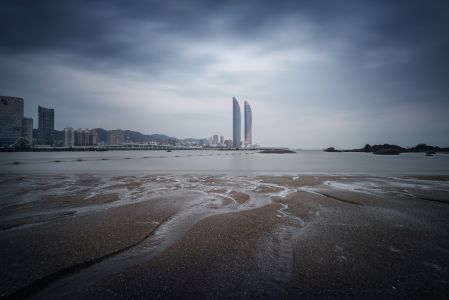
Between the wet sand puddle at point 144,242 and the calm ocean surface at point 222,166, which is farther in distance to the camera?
the calm ocean surface at point 222,166

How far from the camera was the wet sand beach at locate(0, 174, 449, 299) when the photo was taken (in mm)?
3420

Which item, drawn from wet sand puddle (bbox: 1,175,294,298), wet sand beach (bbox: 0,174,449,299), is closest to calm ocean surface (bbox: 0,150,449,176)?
wet sand puddle (bbox: 1,175,294,298)

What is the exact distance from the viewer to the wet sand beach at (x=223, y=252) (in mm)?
3420

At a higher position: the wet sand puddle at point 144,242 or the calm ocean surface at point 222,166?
the wet sand puddle at point 144,242

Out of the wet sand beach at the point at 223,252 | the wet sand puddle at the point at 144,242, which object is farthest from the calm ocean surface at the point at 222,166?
the wet sand beach at the point at 223,252

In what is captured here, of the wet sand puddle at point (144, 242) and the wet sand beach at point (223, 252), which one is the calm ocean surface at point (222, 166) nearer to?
the wet sand puddle at point (144, 242)

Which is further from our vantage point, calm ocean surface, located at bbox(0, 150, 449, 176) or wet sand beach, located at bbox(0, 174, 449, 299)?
calm ocean surface, located at bbox(0, 150, 449, 176)

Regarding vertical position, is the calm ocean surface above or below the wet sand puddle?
A: below

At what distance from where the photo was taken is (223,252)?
480cm

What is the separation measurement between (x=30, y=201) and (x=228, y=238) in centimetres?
1053

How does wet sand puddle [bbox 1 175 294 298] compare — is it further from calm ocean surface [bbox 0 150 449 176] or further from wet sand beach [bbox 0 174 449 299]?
calm ocean surface [bbox 0 150 449 176]

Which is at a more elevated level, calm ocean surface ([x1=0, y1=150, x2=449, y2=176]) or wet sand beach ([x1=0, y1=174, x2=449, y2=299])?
wet sand beach ([x1=0, y1=174, x2=449, y2=299])

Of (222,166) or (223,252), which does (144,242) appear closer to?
(223,252)

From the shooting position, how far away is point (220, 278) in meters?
3.74
